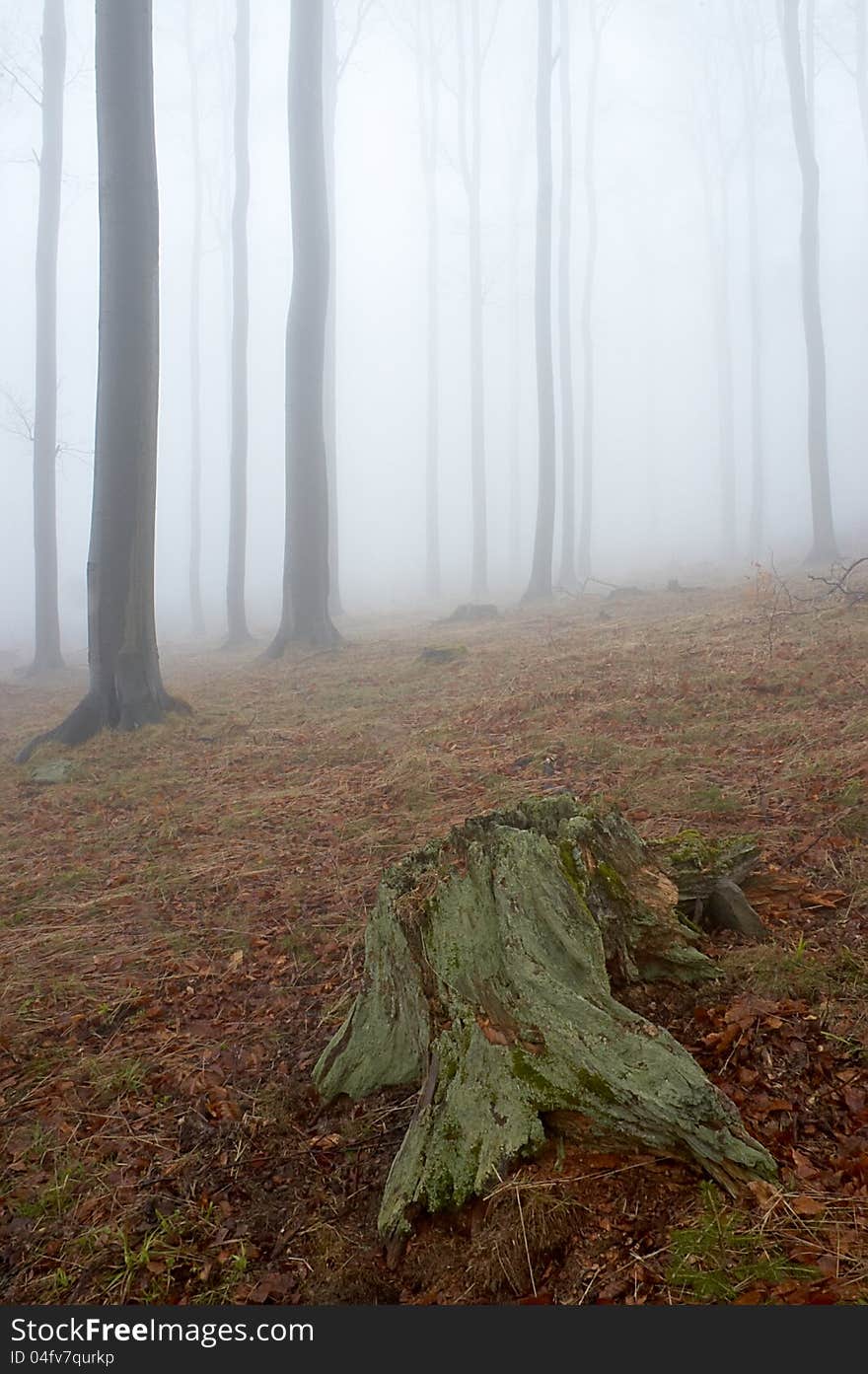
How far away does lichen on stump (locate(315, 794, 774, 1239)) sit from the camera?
6.79 ft

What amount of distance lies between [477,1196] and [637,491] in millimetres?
60792

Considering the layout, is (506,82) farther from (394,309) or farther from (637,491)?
(394,309)

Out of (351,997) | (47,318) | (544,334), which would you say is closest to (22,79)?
(47,318)

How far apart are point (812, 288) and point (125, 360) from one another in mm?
14430

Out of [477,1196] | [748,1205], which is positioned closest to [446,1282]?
[477,1196]

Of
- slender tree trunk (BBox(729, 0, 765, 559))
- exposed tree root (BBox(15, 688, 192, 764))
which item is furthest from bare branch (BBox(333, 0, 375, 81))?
exposed tree root (BBox(15, 688, 192, 764))

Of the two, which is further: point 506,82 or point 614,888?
point 506,82

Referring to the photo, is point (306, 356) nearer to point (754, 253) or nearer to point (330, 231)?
point (330, 231)

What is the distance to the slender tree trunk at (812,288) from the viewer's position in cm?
1552

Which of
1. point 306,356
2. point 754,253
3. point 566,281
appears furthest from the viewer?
point 754,253

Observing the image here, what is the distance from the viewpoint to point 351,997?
3209mm

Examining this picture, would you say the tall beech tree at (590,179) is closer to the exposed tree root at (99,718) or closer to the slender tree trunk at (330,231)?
the slender tree trunk at (330,231)

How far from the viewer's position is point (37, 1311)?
1962 mm

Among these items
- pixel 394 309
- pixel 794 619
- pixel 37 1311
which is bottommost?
pixel 37 1311
